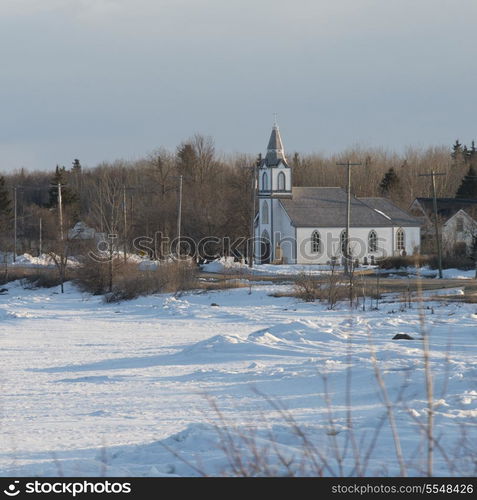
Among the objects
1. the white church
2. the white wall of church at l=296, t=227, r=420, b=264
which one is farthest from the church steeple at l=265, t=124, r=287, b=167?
the white wall of church at l=296, t=227, r=420, b=264

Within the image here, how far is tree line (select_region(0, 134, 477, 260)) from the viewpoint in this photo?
218 ft

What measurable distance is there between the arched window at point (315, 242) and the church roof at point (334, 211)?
0.72 metres

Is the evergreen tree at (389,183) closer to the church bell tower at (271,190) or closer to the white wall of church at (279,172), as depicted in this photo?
the church bell tower at (271,190)

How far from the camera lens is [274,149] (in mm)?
63938

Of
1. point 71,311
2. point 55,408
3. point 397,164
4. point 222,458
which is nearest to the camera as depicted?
point 222,458

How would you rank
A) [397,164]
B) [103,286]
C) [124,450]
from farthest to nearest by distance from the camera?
[397,164] → [103,286] → [124,450]

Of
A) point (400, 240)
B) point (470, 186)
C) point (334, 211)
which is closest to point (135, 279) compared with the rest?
point (334, 211)

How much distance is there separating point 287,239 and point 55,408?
48.0 m

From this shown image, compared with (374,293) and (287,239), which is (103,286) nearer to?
(374,293)

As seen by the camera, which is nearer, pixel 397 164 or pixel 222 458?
pixel 222 458

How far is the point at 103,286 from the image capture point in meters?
42.2

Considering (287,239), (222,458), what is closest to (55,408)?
(222,458)

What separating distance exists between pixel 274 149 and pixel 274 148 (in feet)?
0.29

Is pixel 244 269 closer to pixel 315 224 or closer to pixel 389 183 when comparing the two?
pixel 315 224
